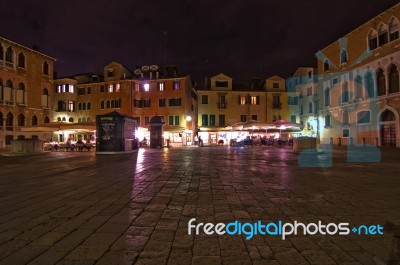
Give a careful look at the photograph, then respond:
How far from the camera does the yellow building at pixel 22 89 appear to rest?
119 ft

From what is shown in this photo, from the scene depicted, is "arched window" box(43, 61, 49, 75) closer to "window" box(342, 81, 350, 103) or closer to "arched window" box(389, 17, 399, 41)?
"window" box(342, 81, 350, 103)

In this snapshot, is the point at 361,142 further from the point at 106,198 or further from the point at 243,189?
the point at 106,198

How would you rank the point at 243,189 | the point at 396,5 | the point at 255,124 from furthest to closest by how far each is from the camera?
the point at 255,124, the point at 396,5, the point at 243,189

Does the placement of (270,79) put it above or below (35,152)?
above

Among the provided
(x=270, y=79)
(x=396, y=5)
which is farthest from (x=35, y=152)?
(x=270, y=79)

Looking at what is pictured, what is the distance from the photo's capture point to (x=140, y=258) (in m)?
3.13

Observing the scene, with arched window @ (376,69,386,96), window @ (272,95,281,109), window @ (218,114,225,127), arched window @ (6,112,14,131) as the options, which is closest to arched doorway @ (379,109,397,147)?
arched window @ (376,69,386,96)

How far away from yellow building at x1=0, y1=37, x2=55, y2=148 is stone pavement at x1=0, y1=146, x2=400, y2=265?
3404 centimetres

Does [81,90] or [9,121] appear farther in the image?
[81,90]

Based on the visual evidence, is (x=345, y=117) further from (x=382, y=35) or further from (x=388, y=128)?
(x=382, y=35)

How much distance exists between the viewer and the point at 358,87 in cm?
3353

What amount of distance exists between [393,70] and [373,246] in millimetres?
31336

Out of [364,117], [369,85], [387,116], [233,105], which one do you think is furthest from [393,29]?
[233,105]

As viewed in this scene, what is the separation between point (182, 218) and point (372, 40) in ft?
113
